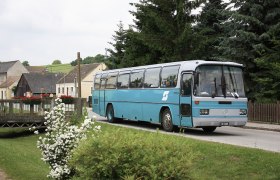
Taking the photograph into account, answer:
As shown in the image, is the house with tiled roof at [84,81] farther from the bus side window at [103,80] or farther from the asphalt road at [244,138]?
the asphalt road at [244,138]

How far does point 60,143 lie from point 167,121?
11.9m

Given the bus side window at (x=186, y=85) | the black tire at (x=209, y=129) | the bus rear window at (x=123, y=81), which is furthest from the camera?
the bus rear window at (x=123, y=81)

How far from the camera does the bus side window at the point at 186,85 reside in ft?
62.1

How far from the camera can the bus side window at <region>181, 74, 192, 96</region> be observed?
18.9 m

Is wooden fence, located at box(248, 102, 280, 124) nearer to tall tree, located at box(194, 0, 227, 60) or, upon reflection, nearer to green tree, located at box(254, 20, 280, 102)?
green tree, located at box(254, 20, 280, 102)

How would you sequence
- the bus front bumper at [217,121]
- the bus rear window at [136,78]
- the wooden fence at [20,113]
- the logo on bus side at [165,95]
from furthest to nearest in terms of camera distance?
the wooden fence at [20,113] < the bus rear window at [136,78] < the logo on bus side at [165,95] < the bus front bumper at [217,121]

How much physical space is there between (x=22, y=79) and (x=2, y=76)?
23831 mm

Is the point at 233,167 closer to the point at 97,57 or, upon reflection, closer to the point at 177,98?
the point at 177,98

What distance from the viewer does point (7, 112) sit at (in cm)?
3419

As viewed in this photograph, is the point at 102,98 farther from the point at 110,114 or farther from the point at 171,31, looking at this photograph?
the point at 171,31

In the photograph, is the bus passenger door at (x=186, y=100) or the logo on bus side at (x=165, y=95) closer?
the bus passenger door at (x=186, y=100)

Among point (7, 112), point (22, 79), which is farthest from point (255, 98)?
point (22, 79)

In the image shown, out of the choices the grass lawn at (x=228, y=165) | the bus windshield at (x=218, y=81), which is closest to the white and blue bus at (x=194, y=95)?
the bus windshield at (x=218, y=81)

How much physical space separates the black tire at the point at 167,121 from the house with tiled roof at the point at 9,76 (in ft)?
363
